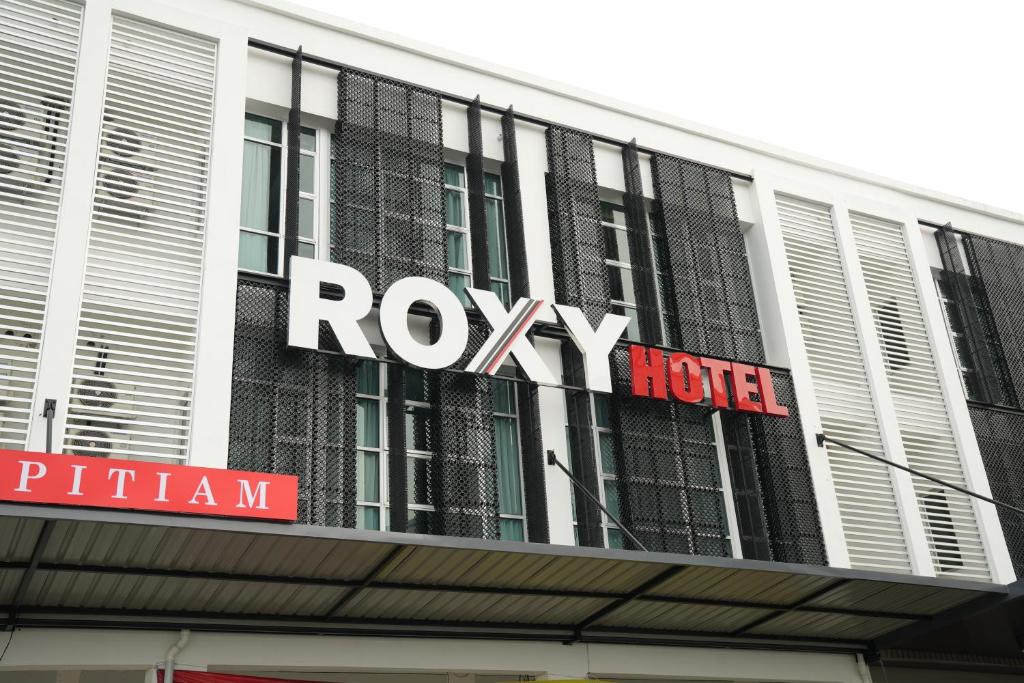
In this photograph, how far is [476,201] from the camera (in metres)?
17.0

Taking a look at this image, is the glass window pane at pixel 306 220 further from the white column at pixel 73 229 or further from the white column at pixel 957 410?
the white column at pixel 957 410

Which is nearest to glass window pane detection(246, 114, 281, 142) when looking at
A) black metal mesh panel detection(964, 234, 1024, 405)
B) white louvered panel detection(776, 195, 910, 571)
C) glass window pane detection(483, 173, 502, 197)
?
glass window pane detection(483, 173, 502, 197)

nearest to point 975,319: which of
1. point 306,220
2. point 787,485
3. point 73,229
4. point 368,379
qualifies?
point 787,485

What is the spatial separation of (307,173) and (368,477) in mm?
4987

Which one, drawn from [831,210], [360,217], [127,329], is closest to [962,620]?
[831,210]

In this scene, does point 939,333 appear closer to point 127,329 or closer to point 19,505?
point 127,329

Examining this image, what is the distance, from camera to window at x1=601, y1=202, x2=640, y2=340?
1781cm

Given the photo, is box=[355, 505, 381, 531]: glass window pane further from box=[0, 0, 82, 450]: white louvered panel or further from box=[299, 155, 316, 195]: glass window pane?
box=[299, 155, 316, 195]: glass window pane

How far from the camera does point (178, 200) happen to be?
1455 centimetres

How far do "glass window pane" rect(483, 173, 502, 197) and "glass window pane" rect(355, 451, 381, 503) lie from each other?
18.1 ft

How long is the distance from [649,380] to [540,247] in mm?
2854

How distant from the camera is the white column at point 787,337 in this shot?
672 inches

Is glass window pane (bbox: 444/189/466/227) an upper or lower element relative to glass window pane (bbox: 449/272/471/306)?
upper

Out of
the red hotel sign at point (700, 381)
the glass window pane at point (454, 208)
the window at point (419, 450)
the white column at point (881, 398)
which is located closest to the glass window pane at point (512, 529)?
the window at point (419, 450)
